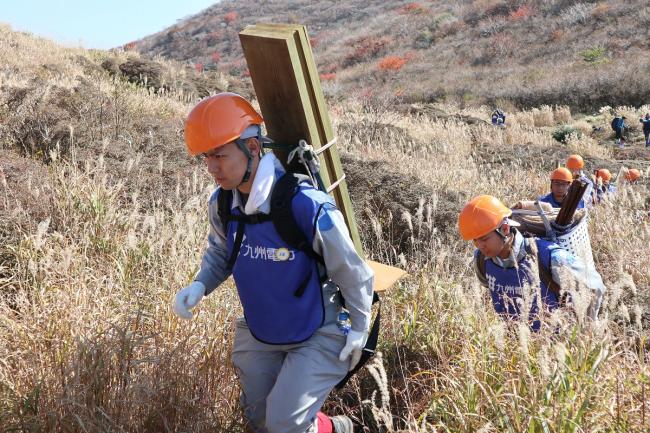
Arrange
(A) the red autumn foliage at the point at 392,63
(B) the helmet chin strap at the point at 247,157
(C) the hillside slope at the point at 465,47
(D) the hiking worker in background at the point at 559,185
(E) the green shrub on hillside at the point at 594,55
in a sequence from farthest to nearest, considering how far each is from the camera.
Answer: (A) the red autumn foliage at the point at 392,63
(E) the green shrub on hillside at the point at 594,55
(C) the hillside slope at the point at 465,47
(D) the hiking worker in background at the point at 559,185
(B) the helmet chin strap at the point at 247,157

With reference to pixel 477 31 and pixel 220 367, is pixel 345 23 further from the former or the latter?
pixel 220 367

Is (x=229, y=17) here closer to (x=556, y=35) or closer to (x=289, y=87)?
(x=556, y=35)

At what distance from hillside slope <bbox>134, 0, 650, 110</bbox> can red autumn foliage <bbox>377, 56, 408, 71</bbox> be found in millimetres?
66

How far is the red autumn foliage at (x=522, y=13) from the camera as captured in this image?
126ft

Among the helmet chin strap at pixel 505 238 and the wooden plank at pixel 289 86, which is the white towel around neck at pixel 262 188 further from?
A: the helmet chin strap at pixel 505 238

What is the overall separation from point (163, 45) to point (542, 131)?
43559 millimetres

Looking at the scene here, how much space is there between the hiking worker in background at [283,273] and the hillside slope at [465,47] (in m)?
22.4

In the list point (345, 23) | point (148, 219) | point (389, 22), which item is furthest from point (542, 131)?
point (345, 23)

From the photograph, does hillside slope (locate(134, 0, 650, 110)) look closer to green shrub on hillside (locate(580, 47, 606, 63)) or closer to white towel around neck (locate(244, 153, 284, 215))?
green shrub on hillside (locate(580, 47, 606, 63))

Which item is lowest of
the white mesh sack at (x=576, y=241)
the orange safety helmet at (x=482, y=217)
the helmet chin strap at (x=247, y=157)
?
the white mesh sack at (x=576, y=241)

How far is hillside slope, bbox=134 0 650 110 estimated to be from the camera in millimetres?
24594

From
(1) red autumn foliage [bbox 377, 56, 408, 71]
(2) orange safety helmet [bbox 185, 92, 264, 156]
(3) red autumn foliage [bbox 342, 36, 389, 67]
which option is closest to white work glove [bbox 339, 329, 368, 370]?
(2) orange safety helmet [bbox 185, 92, 264, 156]

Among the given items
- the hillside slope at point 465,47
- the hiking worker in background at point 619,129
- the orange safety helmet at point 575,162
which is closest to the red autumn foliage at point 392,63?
the hillside slope at point 465,47

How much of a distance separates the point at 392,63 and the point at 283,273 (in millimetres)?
36889
